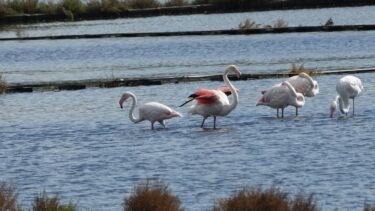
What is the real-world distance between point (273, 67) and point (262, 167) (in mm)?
19139

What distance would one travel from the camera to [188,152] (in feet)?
65.0

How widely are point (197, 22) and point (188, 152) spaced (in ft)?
134

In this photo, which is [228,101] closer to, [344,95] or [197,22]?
[344,95]

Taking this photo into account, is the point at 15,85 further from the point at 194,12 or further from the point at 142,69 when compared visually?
the point at 194,12

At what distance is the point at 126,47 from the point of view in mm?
48750

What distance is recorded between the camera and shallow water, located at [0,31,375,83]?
1469 inches

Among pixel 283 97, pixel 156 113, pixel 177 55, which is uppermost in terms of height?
pixel 177 55

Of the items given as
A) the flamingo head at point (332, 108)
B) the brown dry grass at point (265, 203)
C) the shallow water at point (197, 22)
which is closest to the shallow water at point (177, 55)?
the shallow water at point (197, 22)

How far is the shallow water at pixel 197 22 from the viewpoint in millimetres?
56156

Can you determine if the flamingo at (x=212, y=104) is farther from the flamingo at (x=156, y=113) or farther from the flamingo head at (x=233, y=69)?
the flamingo head at (x=233, y=69)

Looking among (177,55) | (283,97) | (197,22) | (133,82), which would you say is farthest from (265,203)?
(197,22)

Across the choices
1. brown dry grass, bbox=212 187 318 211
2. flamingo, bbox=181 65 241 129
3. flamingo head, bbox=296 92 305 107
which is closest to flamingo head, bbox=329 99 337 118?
flamingo head, bbox=296 92 305 107

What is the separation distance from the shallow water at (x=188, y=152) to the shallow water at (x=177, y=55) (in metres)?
8.22

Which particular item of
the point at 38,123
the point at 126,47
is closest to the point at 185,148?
the point at 38,123
